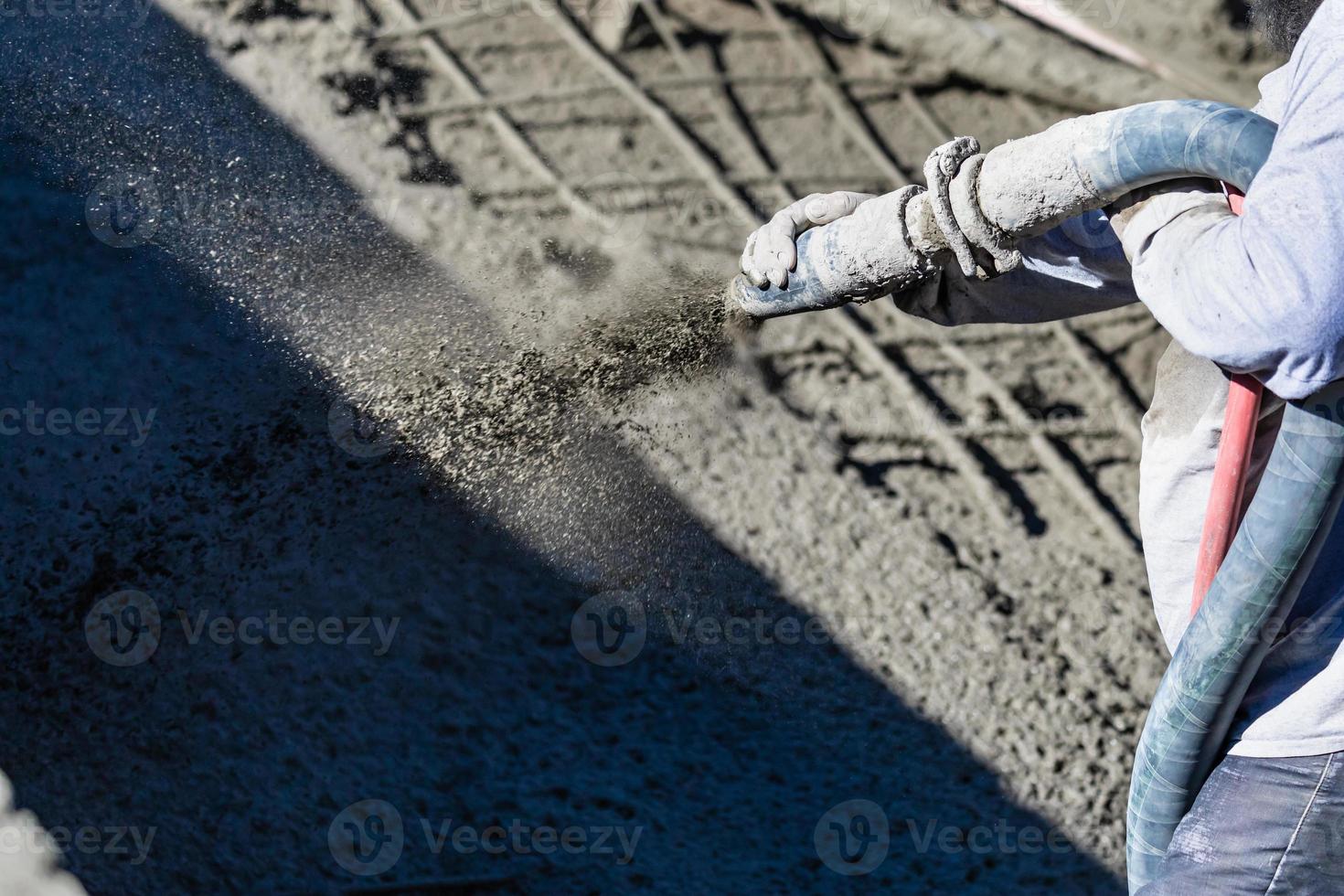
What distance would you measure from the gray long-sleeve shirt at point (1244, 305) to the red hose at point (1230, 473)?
0.03 meters

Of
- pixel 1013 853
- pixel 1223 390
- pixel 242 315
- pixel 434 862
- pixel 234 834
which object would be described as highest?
pixel 242 315

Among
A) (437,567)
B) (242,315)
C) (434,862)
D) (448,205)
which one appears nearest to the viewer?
(434,862)

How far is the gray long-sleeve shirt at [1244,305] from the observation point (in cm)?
65

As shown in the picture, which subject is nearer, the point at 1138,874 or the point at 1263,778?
the point at 1263,778

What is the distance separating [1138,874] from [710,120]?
1799mm

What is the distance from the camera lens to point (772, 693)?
1896 mm

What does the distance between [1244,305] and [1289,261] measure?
3 centimetres

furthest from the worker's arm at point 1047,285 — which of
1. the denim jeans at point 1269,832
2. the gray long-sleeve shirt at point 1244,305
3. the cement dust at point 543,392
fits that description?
the cement dust at point 543,392

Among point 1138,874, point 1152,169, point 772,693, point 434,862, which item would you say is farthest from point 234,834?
point 1152,169

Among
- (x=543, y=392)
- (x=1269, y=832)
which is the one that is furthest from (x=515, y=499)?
(x=1269, y=832)

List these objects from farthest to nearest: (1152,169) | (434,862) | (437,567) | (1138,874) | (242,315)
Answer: (242,315)
(437,567)
(434,862)
(1138,874)
(1152,169)

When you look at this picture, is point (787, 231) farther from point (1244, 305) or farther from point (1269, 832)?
point (1269, 832)

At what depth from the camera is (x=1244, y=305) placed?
2.18 ft

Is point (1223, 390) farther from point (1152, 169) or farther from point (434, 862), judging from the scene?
point (434, 862)
